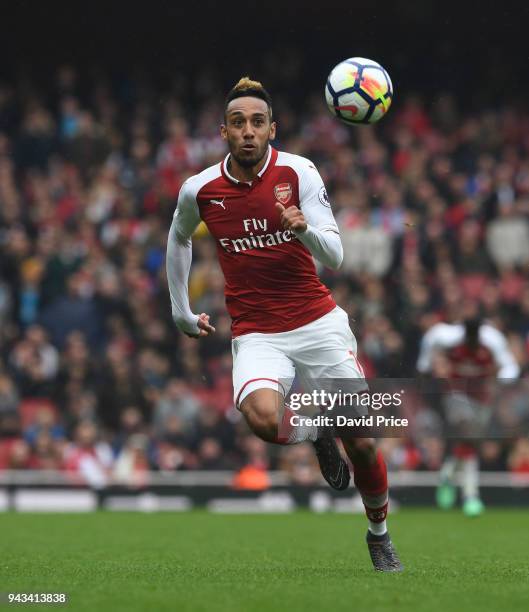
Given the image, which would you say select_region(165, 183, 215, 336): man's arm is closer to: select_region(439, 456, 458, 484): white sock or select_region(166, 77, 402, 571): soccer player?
select_region(166, 77, 402, 571): soccer player

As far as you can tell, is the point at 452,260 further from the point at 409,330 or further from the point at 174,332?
the point at 174,332

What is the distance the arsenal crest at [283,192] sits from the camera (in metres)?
7.29

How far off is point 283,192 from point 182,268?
2.80ft

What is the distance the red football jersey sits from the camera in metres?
7.34

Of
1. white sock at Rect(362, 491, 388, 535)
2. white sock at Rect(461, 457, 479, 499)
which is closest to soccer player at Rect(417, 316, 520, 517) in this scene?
white sock at Rect(461, 457, 479, 499)

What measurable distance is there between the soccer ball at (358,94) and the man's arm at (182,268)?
3.69 feet

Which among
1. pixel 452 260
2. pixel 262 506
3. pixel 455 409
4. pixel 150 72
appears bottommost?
pixel 262 506

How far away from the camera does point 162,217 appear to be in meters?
18.9

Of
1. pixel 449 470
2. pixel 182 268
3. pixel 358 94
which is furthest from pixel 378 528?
pixel 449 470

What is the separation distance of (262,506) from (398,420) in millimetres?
6887

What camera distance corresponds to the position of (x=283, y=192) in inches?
287

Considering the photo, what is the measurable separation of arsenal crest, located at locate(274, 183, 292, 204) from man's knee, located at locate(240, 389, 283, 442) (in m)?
1.01

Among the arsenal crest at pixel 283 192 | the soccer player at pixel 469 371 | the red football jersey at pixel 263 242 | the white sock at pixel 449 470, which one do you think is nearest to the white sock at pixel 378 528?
the red football jersey at pixel 263 242

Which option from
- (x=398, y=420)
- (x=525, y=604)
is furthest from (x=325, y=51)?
(x=525, y=604)
